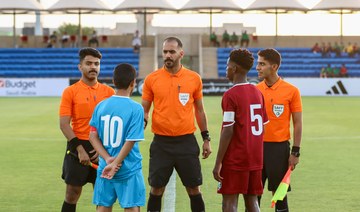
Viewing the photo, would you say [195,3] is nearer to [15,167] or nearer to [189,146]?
[15,167]

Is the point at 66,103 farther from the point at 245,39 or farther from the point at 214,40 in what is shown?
the point at 214,40

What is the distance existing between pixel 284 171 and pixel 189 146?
104 centimetres

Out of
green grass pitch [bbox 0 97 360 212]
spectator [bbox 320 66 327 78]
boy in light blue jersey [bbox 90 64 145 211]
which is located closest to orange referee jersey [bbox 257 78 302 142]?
green grass pitch [bbox 0 97 360 212]

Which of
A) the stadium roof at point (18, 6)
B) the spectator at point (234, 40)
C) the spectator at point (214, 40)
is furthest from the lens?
the spectator at point (234, 40)

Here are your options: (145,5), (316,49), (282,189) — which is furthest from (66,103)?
(316,49)

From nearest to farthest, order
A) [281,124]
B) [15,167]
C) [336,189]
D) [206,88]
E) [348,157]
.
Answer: [281,124]
[336,189]
[15,167]
[348,157]
[206,88]

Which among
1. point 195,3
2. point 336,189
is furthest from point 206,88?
point 336,189

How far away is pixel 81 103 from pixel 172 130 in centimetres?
100

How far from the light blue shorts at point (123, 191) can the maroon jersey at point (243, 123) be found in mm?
913

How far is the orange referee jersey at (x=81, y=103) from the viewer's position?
799 centimetres

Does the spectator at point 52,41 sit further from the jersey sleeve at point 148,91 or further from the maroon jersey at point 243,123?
the maroon jersey at point 243,123

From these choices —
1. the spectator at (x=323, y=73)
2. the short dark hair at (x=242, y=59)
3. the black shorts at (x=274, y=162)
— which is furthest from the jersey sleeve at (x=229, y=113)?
the spectator at (x=323, y=73)

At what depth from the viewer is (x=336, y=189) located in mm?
11148

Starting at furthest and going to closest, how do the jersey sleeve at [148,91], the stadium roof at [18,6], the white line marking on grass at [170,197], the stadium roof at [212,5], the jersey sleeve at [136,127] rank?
the stadium roof at [212,5] < the stadium roof at [18,6] < the white line marking on grass at [170,197] < the jersey sleeve at [148,91] < the jersey sleeve at [136,127]
